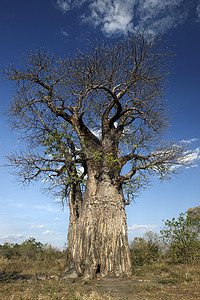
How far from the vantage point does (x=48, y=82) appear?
1021 centimetres

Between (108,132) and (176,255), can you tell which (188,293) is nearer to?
(176,255)

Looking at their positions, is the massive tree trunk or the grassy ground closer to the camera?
the grassy ground

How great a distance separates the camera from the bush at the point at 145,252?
10966 millimetres

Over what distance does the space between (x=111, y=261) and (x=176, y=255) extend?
353cm

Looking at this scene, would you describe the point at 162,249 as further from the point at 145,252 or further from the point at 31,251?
the point at 31,251

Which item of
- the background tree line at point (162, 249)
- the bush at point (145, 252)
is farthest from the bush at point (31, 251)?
the bush at point (145, 252)

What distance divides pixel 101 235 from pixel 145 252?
4289 millimetres

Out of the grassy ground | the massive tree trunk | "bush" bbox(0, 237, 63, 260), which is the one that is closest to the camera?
the grassy ground

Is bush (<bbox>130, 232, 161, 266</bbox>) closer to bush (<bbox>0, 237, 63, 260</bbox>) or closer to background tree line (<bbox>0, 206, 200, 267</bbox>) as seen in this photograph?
→ background tree line (<bbox>0, 206, 200, 267</bbox>)

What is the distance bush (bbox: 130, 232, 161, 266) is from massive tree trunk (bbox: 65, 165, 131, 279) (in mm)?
3445

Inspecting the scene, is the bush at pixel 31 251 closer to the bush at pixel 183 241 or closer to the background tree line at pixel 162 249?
the background tree line at pixel 162 249

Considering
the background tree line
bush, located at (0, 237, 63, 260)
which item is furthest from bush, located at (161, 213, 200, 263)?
bush, located at (0, 237, 63, 260)

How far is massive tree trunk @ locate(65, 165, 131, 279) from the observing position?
7709mm

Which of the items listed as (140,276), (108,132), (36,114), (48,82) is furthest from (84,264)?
(48,82)
